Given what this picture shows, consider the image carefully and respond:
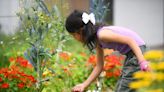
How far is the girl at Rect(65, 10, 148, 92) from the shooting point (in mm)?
4582

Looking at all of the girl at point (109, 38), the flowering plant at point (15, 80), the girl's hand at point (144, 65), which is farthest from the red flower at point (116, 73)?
the girl's hand at point (144, 65)

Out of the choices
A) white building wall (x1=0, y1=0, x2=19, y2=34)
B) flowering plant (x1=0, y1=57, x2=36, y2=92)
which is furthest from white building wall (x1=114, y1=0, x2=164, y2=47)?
flowering plant (x1=0, y1=57, x2=36, y2=92)

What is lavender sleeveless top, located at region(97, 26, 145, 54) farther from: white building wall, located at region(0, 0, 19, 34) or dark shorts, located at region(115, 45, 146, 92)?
white building wall, located at region(0, 0, 19, 34)

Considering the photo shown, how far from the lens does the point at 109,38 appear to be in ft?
14.9

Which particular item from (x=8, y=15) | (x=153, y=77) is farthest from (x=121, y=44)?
(x=8, y=15)

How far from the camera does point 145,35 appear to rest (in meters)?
15.4

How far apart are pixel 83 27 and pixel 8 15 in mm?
7469

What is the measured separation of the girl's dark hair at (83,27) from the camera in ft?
15.3

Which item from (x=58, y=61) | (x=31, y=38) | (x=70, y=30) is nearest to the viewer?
(x=70, y=30)

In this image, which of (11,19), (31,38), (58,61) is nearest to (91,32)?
(31,38)

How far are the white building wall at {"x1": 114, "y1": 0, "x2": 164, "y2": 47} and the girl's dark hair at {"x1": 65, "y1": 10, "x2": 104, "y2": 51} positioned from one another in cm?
1000

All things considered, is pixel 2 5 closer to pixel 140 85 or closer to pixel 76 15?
pixel 76 15

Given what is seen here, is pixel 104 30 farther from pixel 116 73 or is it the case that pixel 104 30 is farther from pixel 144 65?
pixel 116 73

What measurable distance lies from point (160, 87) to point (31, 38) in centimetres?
345
